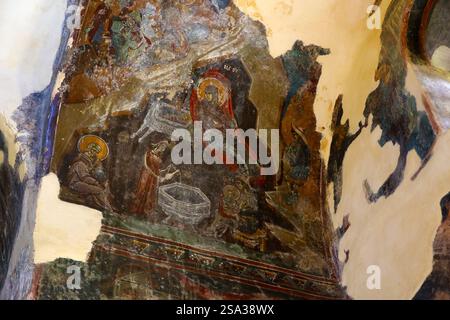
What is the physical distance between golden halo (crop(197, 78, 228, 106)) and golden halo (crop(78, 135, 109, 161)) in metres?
1.20

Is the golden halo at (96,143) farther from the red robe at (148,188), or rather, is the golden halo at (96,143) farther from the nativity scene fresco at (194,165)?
the red robe at (148,188)

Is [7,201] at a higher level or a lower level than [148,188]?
lower

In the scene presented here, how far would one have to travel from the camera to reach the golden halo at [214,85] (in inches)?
345

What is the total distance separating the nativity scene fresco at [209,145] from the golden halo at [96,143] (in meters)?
0.01

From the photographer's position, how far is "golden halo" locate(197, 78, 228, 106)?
8773 millimetres

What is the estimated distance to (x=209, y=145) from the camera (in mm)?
8750

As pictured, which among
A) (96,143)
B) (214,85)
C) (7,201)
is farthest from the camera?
(214,85)

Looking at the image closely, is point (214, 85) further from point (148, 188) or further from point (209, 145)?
point (148, 188)

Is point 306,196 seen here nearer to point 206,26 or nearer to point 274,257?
point 274,257

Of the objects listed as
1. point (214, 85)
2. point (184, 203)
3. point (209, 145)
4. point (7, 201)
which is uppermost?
point (214, 85)

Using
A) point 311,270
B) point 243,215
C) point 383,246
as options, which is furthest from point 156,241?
point 383,246

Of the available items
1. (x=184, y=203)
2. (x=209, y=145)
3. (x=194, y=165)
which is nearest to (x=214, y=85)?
(x=209, y=145)

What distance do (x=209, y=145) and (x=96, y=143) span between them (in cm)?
125

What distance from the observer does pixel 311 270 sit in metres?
8.34
